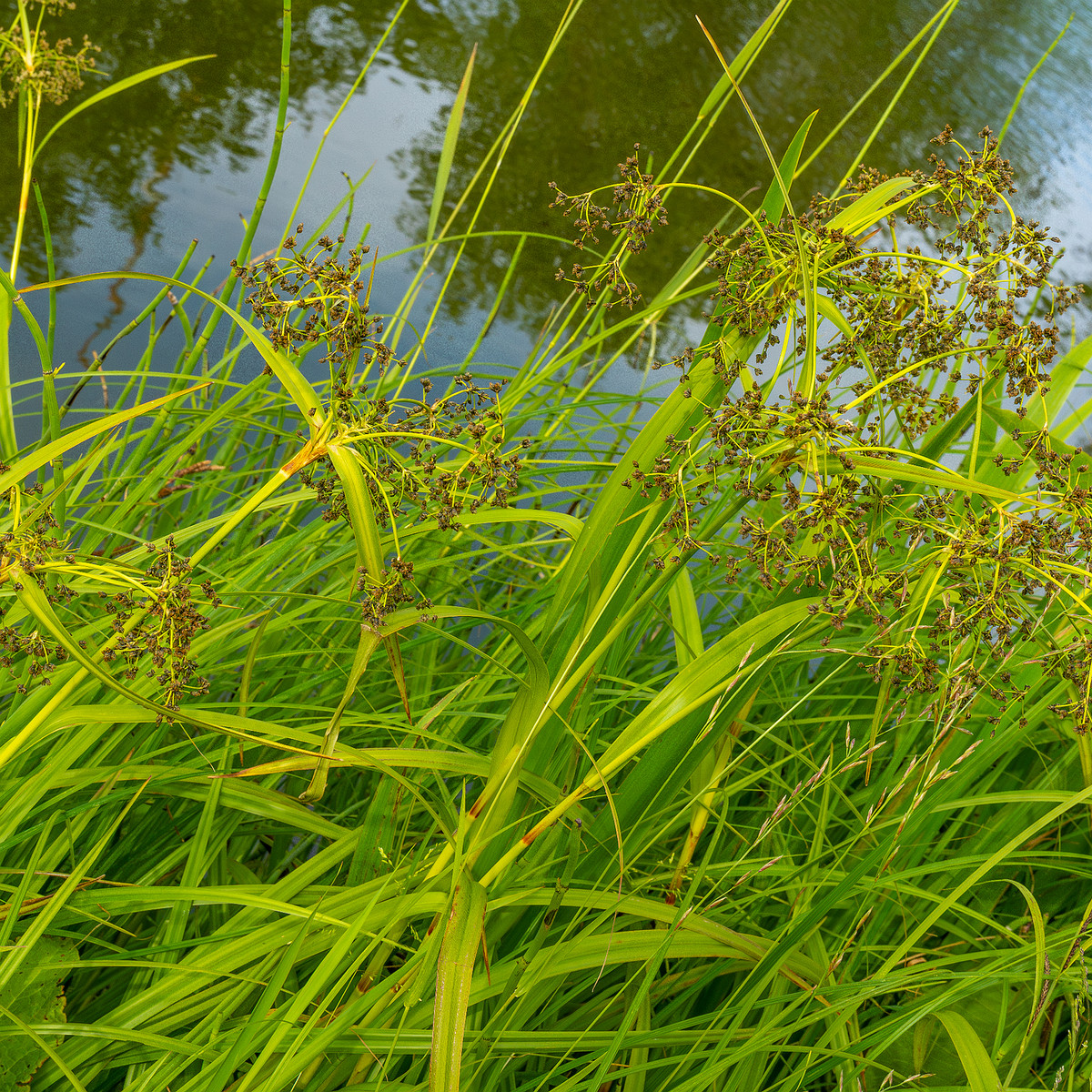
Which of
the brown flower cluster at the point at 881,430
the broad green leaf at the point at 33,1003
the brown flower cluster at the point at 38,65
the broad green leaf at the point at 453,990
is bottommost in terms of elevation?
the broad green leaf at the point at 33,1003

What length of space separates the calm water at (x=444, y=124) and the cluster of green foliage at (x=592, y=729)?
243 centimetres

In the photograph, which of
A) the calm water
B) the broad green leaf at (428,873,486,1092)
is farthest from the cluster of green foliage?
the calm water

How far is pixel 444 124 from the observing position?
626 cm

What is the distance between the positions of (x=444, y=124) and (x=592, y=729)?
5809 millimetres

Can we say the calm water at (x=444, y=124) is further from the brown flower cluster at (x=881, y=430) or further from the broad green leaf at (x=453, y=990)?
the broad green leaf at (x=453, y=990)

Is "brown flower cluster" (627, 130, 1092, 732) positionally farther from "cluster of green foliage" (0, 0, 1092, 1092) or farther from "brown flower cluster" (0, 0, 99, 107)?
"brown flower cluster" (0, 0, 99, 107)

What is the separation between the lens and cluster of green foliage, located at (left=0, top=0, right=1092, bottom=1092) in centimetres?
106

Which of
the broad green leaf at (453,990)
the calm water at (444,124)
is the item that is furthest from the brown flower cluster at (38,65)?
the broad green leaf at (453,990)

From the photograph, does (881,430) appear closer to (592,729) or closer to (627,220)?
(627,220)

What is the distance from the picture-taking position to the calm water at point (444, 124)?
4.60 metres

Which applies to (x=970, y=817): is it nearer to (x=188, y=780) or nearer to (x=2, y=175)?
(x=188, y=780)

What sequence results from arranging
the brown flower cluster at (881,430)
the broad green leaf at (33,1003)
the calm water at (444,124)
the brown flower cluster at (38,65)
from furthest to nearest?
the calm water at (444,124) → the brown flower cluster at (38,65) → the broad green leaf at (33,1003) → the brown flower cluster at (881,430)

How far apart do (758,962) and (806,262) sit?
3.64 ft

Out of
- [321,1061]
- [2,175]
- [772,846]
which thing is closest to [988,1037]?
[772,846]
